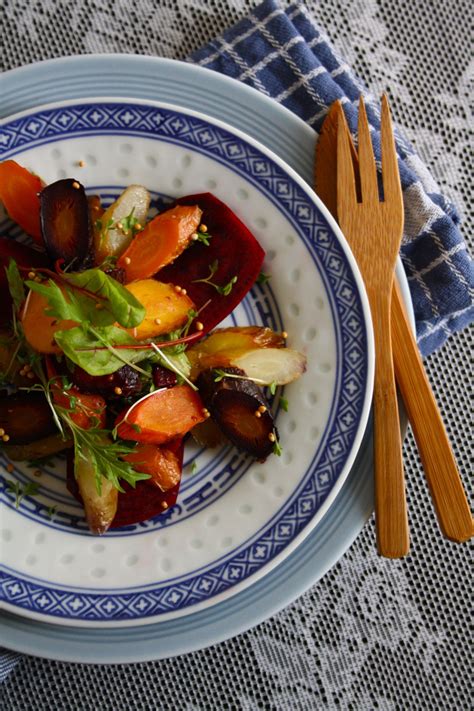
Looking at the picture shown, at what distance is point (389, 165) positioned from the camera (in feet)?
4.55

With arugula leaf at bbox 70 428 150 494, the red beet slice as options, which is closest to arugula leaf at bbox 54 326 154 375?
arugula leaf at bbox 70 428 150 494

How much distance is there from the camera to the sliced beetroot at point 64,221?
4.08ft

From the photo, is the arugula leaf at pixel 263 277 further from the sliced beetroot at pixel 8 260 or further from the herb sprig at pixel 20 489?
the herb sprig at pixel 20 489

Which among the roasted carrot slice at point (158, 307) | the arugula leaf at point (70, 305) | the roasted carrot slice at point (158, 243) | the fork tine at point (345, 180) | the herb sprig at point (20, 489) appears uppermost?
the fork tine at point (345, 180)

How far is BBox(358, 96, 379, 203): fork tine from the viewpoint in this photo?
137cm

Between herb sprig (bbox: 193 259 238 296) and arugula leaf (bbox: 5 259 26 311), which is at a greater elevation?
herb sprig (bbox: 193 259 238 296)

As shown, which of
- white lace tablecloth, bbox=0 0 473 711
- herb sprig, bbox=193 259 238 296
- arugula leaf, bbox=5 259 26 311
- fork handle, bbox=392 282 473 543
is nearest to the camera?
arugula leaf, bbox=5 259 26 311

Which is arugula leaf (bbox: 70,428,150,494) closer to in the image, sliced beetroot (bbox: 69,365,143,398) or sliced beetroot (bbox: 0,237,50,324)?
sliced beetroot (bbox: 69,365,143,398)

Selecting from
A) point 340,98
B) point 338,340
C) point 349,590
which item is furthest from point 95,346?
point 349,590

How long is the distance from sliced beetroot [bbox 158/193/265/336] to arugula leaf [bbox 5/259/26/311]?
284 mm

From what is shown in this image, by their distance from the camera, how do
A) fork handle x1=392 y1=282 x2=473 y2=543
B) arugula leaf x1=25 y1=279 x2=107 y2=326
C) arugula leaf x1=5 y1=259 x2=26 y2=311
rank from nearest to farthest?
arugula leaf x1=25 y1=279 x2=107 y2=326 → arugula leaf x1=5 y1=259 x2=26 y2=311 → fork handle x1=392 y1=282 x2=473 y2=543

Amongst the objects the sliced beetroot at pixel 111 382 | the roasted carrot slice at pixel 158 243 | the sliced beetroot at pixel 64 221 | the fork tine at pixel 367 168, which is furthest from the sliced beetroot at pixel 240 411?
the fork tine at pixel 367 168

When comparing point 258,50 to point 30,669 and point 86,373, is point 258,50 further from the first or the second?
point 30,669

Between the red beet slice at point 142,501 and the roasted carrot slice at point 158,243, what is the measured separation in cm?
36
